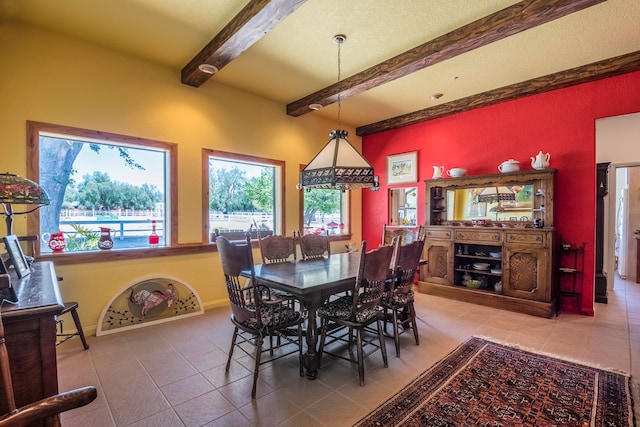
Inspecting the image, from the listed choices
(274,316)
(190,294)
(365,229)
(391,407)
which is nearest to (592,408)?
(391,407)

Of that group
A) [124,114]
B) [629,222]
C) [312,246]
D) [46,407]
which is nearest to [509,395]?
[312,246]

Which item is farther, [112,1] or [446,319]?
[446,319]

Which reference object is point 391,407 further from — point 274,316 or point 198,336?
point 198,336

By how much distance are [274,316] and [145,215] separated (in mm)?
2421

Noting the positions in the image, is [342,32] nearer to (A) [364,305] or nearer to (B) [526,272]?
(A) [364,305]

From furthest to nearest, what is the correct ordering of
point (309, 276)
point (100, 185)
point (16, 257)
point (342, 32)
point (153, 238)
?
point (153, 238) → point (100, 185) → point (342, 32) → point (309, 276) → point (16, 257)

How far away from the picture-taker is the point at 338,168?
2.90 meters

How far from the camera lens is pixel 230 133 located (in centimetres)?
439

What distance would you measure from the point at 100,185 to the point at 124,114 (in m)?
0.87

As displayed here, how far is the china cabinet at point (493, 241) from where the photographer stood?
3924mm

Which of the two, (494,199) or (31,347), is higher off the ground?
(494,199)

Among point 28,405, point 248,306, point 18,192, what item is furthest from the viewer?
point 248,306

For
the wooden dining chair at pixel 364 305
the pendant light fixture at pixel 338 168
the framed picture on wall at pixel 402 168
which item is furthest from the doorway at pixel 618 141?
the wooden dining chair at pixel 364 305

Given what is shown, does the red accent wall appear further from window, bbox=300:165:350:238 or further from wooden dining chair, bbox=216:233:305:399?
wooden dining chair, bbox=216:233:305:399
